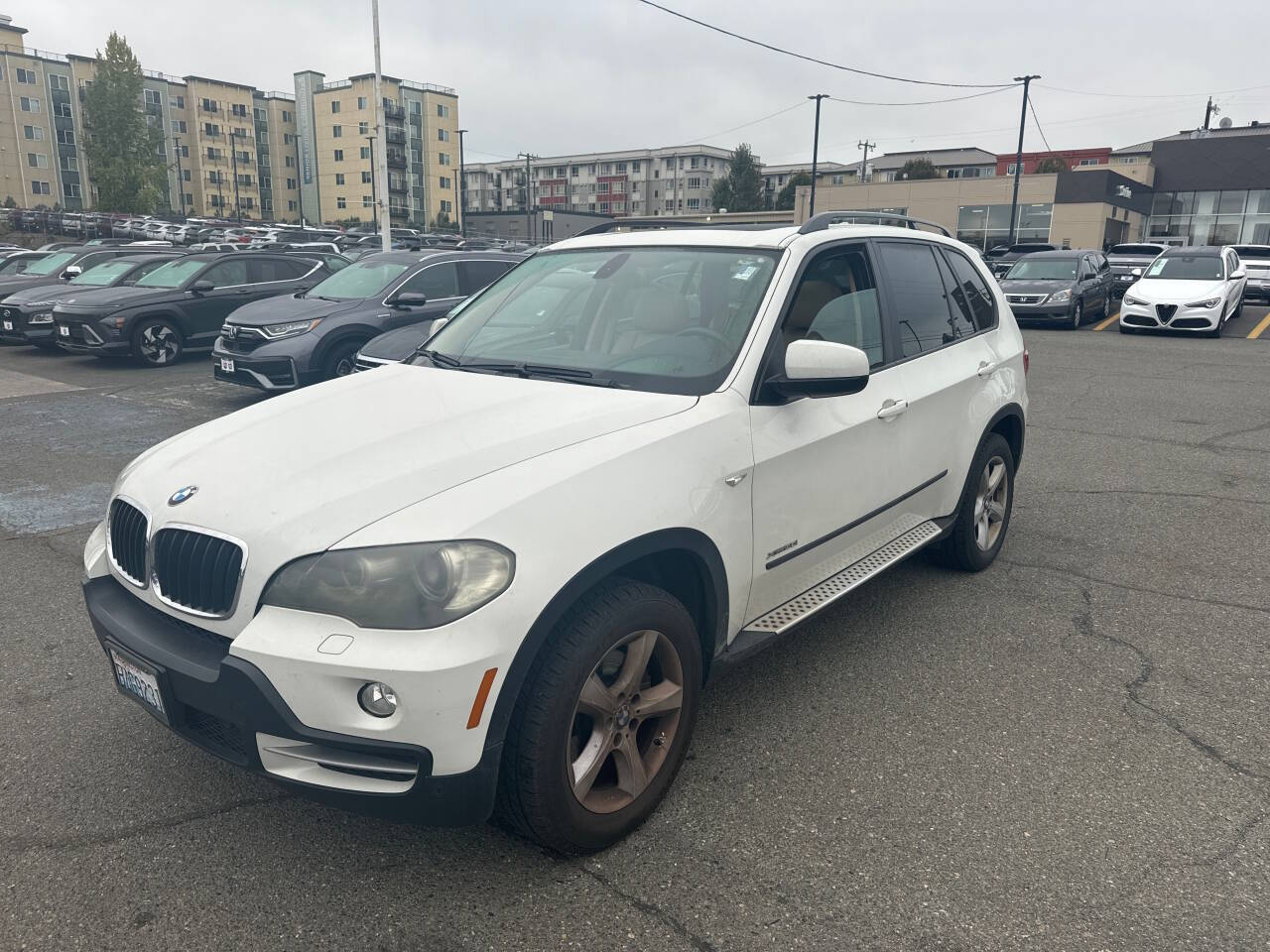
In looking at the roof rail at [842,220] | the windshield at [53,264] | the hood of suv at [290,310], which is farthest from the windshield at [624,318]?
the windshield at [53,264]

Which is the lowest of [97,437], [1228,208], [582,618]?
[97,437]

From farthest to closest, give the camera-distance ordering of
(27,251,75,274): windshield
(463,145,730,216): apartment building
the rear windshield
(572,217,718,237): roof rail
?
(463,145,730,216): apartment building, the rear windshield, (27,251,75,274): windshield, (572,217,718,237): roof rail

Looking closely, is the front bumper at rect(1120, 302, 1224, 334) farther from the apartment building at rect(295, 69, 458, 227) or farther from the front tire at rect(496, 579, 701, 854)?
the apartment building at rect(295, 69, 458, 227)

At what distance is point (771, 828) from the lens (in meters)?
2.77

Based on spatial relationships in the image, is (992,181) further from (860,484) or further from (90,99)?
(90,99)

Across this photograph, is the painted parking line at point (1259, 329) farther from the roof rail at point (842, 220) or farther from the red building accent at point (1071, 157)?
the red building accent at point (1071, 157)

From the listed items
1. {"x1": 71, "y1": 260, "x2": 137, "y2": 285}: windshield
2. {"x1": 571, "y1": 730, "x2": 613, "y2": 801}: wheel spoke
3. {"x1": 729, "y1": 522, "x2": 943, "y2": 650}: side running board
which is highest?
{"x1": 71, "y1": 260, "x2": 137, "y2": 285}: windshield

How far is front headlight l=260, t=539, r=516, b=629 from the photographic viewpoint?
2193 mm

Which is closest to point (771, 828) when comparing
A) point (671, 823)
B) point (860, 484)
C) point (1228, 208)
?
point (671, 823)

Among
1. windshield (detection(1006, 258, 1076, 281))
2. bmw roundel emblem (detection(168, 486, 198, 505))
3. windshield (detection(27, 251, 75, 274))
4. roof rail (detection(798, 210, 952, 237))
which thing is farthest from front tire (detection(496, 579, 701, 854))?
windshield (detection(27, 251, 75, 274))

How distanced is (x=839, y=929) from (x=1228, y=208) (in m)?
61.8

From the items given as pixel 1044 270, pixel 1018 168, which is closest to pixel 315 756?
pixel 1044 270

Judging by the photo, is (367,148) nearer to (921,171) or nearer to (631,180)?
(631,180)

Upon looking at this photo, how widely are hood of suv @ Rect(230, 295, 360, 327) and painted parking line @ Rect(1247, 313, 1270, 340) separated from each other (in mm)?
16109
